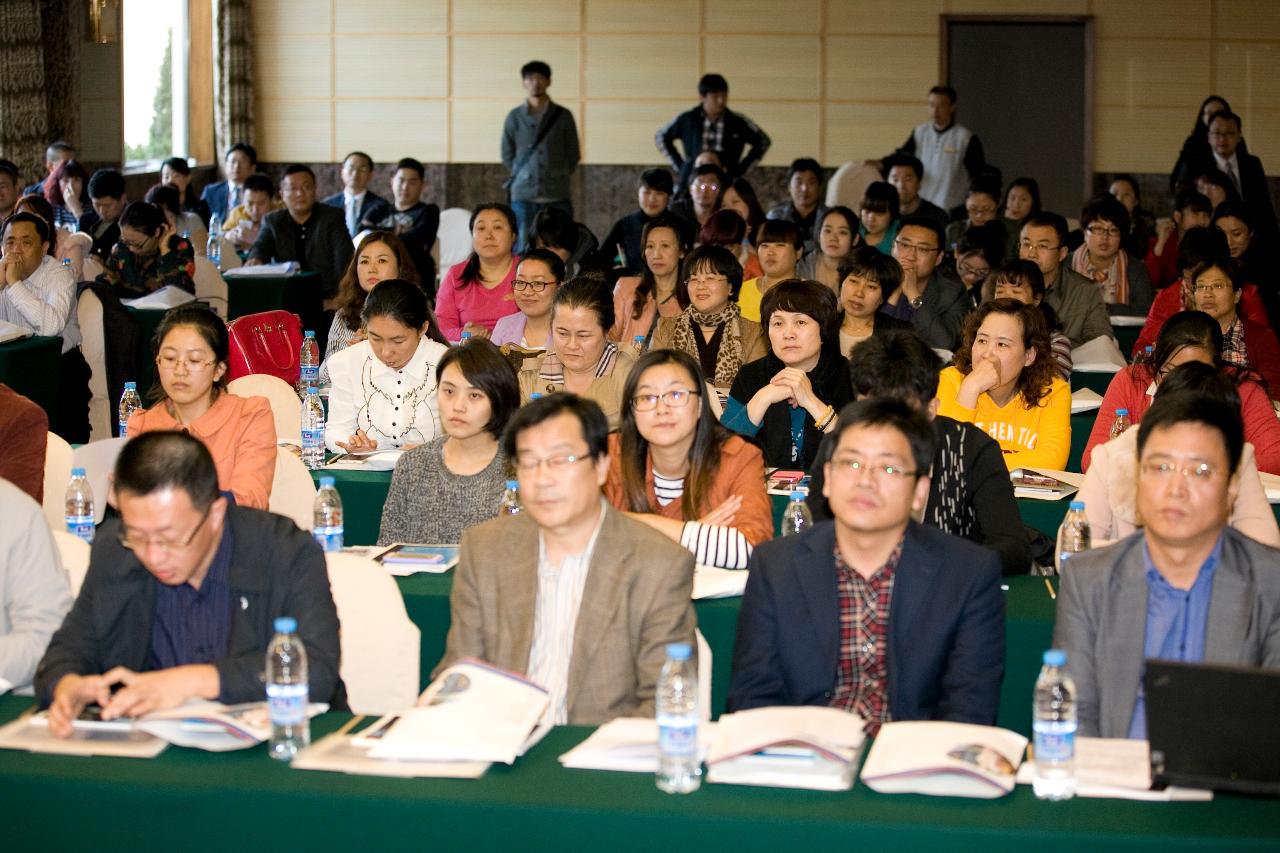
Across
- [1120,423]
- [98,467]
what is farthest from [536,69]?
[98,467]

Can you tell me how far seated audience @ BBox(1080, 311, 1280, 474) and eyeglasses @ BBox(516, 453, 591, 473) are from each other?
7.08ft

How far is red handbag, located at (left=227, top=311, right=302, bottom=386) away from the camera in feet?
20.8

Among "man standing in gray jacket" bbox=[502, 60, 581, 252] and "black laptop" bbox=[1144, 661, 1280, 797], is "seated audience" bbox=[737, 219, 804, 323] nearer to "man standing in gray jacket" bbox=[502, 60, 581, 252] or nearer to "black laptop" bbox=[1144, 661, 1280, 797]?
"man standing in gray jacket" bbox=[502, 60, 581, 252]

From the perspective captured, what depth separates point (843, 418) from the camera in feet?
9.45

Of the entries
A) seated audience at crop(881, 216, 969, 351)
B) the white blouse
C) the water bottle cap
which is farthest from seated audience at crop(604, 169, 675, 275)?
the water bottle cap

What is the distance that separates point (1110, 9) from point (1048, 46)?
57 centimetres

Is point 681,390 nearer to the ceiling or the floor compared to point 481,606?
nearer to the ceiling

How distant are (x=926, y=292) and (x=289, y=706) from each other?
5290mm

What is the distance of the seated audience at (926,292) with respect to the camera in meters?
7.11

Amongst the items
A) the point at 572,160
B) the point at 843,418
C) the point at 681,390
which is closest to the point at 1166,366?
the point at 681,390

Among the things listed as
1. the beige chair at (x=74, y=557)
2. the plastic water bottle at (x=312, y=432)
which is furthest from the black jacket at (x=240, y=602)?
the plastic water bottle at (x=312, y=432)

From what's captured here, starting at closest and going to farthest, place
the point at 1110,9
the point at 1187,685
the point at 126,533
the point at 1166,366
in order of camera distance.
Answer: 1. the point at 1187,685
2. the point at 126,533
3. the point at 1166,366
4. the point at 1110,9

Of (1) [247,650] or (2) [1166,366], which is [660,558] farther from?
(2) [1166,366]

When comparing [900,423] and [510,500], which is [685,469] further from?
[900,423]
